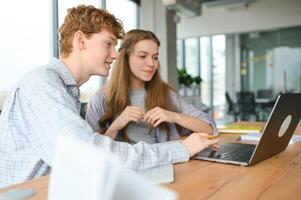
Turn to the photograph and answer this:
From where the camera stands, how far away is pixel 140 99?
75.0 inches

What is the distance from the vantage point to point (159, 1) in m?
4.83

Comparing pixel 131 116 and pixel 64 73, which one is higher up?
pixel 64 73

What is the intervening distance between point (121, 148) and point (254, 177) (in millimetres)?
384

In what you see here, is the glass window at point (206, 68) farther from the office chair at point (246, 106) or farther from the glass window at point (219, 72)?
the office chair at point (246, 106)

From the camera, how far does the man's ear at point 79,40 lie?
120 cm

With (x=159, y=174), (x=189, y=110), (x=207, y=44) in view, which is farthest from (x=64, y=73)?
(x=207, y=44)

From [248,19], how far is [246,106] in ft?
7.63

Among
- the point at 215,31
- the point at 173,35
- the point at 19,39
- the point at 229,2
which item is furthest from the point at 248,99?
the point at 19,39

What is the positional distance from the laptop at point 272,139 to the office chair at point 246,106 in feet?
23.6

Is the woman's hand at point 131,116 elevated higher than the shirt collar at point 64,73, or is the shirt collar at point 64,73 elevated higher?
the shirt collar at point 64,73

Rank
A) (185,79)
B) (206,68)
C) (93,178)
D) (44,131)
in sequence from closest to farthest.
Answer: (93,178) < (44,131) < (185,79) < (206,68)

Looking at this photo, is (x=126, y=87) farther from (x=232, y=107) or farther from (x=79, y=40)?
(x=232, y=107)

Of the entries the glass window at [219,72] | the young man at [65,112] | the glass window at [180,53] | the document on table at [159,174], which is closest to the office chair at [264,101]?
the glass window at [219,72]

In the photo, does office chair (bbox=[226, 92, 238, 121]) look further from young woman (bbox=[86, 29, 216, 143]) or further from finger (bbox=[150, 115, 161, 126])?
finger (bbox=[150, 115, 161, 126])
